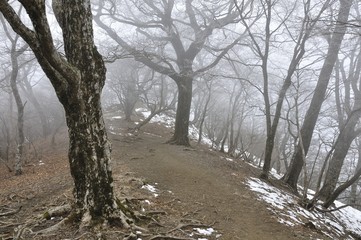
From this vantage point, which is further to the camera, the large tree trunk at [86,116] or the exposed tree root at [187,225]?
the exposed tree root at [187,225]

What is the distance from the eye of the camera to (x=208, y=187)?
8781 millimetres

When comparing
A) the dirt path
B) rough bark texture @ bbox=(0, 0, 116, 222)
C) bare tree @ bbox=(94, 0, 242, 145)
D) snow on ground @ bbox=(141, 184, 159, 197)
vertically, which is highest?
bare tree @ bbox=(94, 0, 242, 145)

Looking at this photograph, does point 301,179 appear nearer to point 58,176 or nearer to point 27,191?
point 58,176

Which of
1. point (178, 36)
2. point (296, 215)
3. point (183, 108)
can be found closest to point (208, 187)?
point (296, 215)

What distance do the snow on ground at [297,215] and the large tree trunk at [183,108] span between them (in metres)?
4.67

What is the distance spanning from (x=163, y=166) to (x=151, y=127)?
11.0 metres

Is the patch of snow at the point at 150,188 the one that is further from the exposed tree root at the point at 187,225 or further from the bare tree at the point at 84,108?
the bare tree at the point at 84,108

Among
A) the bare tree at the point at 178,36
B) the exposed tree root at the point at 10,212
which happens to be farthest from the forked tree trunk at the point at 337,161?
the exposed tree root at the point at 10,212

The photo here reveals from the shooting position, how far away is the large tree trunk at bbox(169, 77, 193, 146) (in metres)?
14.2

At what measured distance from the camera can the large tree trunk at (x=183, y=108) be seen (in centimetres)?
1418

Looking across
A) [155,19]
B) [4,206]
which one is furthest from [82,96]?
[155,19]

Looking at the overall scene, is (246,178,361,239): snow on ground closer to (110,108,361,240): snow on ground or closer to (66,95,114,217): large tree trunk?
(110,108,361,240): snow on ground

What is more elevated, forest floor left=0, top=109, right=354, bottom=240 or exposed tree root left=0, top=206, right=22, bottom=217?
forest floor left=0, top=109, right=354, bottom=240

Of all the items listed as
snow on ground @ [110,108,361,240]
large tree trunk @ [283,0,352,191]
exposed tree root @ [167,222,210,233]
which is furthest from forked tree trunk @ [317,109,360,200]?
exposed tree root @ [167,222,210,233]
